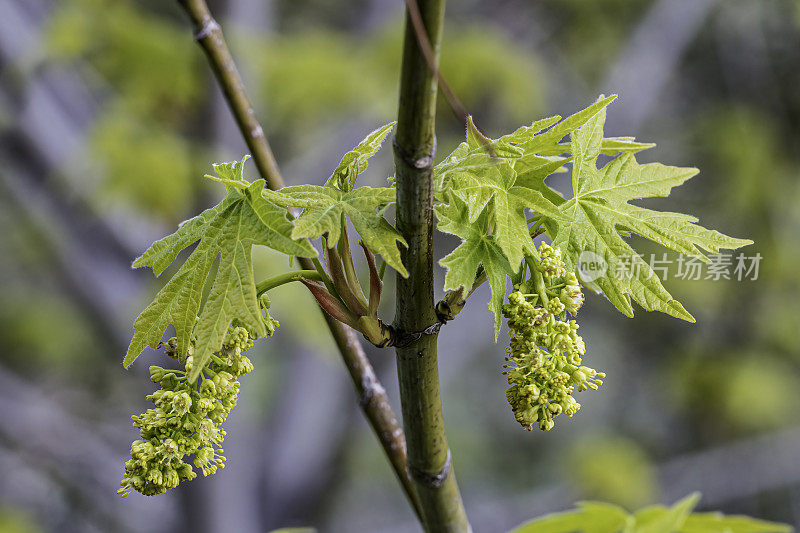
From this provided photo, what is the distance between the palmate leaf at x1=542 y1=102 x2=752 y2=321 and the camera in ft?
1.24

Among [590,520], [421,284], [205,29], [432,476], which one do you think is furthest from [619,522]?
[205,29]

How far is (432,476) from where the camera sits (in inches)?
15.6

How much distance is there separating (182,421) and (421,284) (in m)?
→ 0.14

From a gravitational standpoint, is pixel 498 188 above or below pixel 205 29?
below

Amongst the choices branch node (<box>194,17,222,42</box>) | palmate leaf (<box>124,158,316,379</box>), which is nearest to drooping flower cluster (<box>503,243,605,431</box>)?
palmate leaf (<box>124,158,316,379</box>)

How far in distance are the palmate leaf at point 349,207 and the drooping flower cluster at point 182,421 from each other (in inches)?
2.8

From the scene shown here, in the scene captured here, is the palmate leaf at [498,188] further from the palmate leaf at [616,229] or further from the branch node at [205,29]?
the branch node at [205,29]

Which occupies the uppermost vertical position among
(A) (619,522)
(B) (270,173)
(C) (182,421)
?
(B) (270,173)

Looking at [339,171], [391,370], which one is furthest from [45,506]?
[339,171]

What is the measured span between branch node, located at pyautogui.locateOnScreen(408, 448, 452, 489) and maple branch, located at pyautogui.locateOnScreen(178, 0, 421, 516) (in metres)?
0.04

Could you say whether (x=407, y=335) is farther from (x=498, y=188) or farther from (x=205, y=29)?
(x=205, y=29)

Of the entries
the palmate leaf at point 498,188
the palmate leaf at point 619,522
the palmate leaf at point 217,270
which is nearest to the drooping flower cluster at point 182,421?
the palmate leaf at point 217,270

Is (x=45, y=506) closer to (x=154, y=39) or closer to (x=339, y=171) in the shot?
(x=154, y=39)

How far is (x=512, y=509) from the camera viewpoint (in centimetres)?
315
